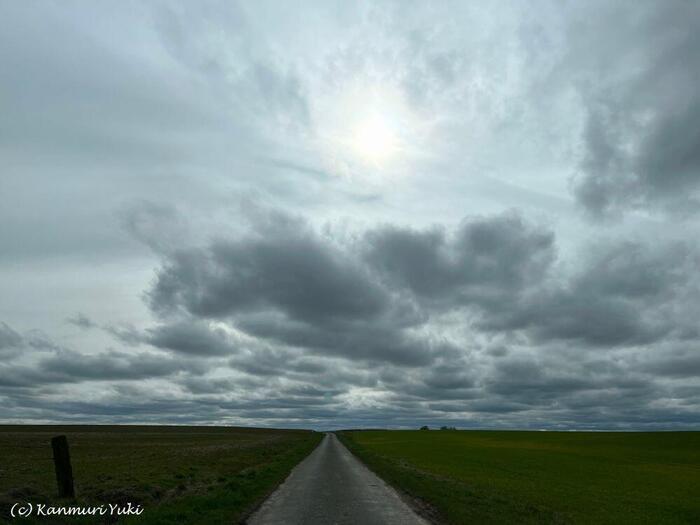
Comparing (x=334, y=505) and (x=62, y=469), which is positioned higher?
(x=62, y=469)

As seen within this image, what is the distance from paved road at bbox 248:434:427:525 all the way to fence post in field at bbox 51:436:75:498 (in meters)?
8.02

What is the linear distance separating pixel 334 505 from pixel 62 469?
11.4m

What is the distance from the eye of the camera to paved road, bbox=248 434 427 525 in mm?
18250

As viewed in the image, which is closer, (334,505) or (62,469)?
(334,505)

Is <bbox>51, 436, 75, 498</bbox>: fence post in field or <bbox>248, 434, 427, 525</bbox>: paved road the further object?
<bbox>51, 436, 75, 498</bbox>: fence post in field

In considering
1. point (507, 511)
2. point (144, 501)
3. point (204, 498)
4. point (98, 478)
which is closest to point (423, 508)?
point (507, 511)

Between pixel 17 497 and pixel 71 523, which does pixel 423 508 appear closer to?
pixel 71 523

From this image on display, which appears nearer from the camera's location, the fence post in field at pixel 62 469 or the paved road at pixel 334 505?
the paved road at pixel 334 505

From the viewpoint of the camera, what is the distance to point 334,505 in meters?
21.7

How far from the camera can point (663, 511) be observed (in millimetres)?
28156

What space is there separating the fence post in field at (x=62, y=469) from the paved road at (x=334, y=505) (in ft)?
26.3

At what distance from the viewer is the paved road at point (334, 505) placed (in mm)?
18250

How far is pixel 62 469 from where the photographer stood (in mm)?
22422

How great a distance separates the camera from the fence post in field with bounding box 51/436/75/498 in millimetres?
22016
